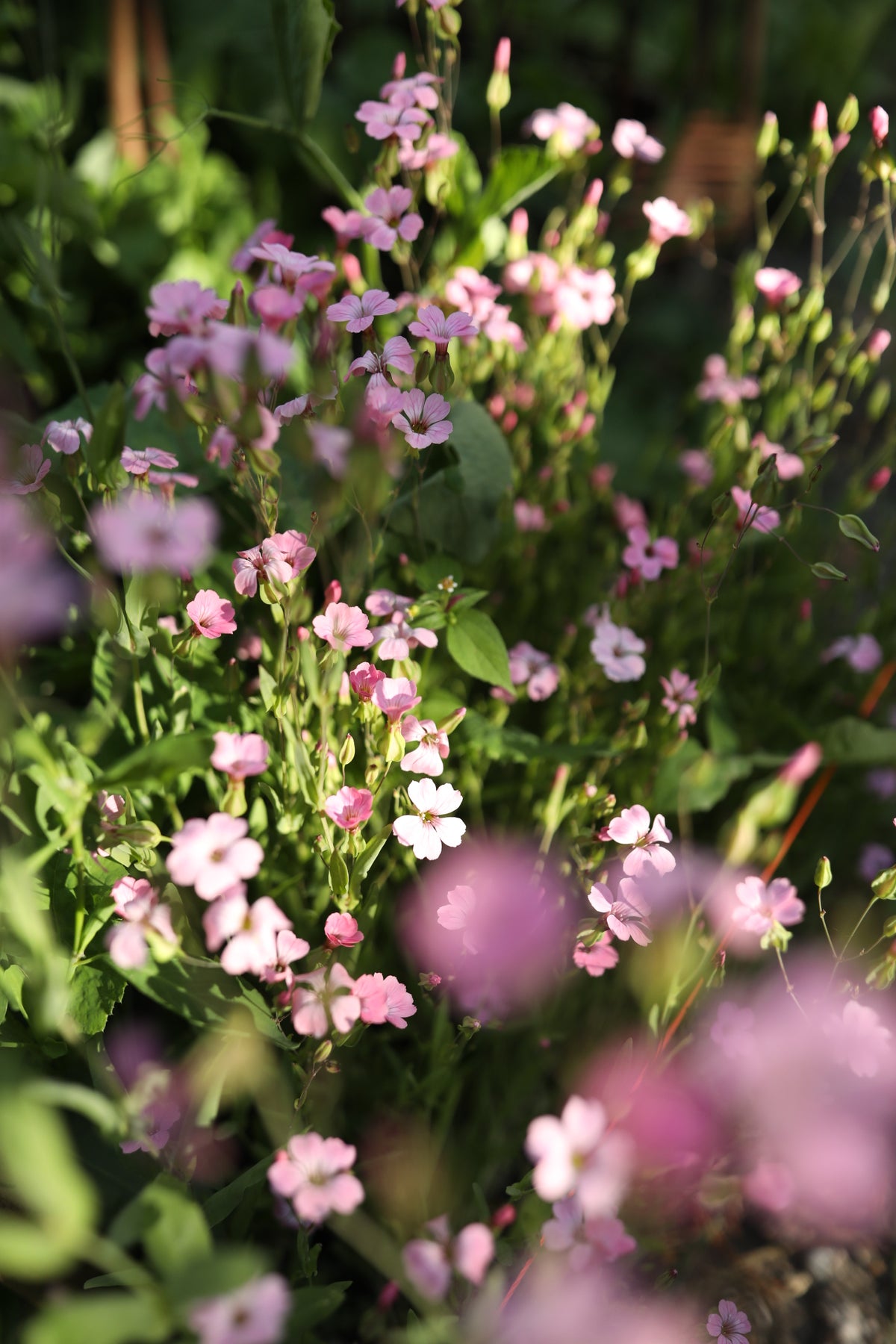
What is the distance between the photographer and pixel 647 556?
69cm

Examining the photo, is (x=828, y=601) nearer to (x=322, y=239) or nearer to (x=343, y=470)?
(x=343, y=470)

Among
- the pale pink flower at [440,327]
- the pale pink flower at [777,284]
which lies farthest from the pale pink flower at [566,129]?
the pale pink flower at [440,327]

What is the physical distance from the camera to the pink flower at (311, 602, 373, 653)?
1.58 feet

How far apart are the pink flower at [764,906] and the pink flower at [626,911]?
6 cm

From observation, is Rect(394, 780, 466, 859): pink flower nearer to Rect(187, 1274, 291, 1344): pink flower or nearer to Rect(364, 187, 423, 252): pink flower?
Rect(187, 1274, 291, 1344): pink flower

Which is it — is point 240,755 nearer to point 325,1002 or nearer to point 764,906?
point 325,1002

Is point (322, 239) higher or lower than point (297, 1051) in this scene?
higher

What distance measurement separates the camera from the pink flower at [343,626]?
48 centimetres

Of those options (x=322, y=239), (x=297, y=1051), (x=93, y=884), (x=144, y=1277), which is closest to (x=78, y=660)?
(x=93, y=884)

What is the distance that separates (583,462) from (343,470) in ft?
1.66

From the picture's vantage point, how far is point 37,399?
3.21 ft

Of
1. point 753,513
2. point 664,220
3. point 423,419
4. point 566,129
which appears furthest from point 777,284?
point 423,419

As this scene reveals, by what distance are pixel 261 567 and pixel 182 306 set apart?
13cm

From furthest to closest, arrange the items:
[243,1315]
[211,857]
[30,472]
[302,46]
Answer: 1. [302,46]
2. [30,472]
3. [211,857]
4. [243,1315]
